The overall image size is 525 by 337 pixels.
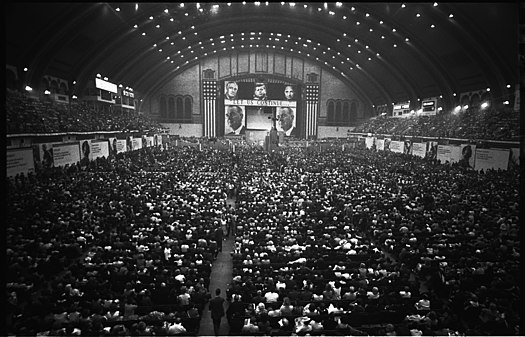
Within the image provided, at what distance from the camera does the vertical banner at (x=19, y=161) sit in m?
22.0

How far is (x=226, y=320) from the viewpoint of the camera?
873 cm

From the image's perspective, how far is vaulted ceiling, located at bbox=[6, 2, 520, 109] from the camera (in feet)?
93.4

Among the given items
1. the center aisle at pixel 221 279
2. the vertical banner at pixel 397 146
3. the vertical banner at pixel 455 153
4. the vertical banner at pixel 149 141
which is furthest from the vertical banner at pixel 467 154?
the vertical banner at pixel 149 141

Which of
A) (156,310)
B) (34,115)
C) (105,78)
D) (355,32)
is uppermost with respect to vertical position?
(355,32)

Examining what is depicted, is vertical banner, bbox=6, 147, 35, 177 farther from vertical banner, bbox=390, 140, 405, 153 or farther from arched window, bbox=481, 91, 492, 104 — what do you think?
arched window, bbox=481, 91, 492, 104

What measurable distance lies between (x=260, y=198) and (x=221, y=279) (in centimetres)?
788

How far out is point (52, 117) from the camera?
30.5 meters

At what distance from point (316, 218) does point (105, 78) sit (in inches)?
1495

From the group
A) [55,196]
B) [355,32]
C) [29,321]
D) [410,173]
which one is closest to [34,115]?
[55,196]

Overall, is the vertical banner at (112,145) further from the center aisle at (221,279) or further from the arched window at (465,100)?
the arched window at (465,100)

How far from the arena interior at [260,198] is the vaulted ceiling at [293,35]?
7.6 inches

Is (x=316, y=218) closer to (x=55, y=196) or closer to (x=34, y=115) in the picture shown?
(x=55, y=196)

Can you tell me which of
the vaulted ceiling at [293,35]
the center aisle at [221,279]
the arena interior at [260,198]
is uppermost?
the vaulted ceiling at [293,35]

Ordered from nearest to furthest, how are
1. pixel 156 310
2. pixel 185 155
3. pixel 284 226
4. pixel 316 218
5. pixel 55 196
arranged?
pixel 156 310, pixel 284 226, pixel 316 218, pixel 55 196, pixel 185 155
